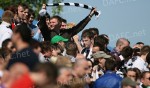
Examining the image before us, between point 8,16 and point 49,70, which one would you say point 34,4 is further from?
point 49,70

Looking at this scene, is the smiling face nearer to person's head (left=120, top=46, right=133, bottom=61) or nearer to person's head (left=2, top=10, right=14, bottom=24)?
person's head (left=2, top=10, right=14, bottom=24)

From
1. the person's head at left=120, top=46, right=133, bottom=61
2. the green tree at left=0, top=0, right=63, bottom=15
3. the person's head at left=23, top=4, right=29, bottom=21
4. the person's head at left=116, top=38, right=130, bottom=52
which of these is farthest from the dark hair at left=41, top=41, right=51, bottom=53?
the green tree at left=0, top=0, right=63, bottom=15

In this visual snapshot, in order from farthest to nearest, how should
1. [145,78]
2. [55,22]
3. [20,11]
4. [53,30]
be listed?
[53,30] → [55,22] → [20,11] → [145,78]

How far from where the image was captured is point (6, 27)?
29.2 ft

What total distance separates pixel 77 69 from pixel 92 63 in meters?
4.53

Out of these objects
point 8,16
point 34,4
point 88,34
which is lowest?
point 34,4

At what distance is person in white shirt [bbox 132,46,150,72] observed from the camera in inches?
368

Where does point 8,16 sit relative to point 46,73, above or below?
below

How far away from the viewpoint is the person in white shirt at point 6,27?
8734mm

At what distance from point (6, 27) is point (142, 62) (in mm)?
2800

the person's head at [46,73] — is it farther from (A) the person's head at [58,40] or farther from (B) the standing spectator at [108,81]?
(A) the person's head at [58,40]

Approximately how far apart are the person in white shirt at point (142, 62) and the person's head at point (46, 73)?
6.56m

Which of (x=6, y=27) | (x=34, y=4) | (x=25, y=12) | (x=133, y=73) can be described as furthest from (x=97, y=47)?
(x=34, y=4)

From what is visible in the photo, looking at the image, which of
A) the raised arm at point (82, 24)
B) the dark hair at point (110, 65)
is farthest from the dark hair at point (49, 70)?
the raised arm at point (82, 24)
